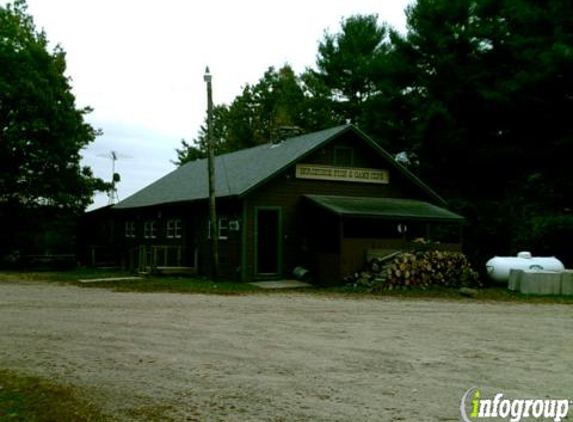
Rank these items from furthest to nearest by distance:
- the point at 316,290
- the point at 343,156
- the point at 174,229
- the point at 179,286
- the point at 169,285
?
1. the point at 174,229
2. the point at 343,156
3. the point at 316,290
4. the point at 169,285
5. the point at 179,286

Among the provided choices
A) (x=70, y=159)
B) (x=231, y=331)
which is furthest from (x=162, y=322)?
(x=70, y=159)

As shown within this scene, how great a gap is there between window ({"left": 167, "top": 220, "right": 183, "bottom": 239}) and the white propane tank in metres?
12.3

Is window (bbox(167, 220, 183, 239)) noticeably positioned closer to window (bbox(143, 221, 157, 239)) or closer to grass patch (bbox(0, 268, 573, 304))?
window (bbox(143, 221, 157, 239))

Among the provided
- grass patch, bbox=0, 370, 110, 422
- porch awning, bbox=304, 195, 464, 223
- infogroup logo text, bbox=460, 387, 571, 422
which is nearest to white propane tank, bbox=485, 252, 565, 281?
porch awning, bbox=304, 195, 464, 223

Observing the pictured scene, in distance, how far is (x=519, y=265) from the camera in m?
23.5

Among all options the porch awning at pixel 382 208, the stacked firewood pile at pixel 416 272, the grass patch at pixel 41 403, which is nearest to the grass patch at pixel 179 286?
the stacked firewood pile at pixel 416 272

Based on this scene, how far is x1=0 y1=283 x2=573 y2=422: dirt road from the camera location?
6.62 m

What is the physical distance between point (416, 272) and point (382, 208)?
3121 mm

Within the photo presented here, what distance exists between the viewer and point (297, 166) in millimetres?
24328

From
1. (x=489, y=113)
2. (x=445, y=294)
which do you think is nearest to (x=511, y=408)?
(x=445, y=294)

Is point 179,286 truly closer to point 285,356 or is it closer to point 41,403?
point 285,356

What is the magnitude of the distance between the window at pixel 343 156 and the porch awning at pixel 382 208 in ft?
4.38

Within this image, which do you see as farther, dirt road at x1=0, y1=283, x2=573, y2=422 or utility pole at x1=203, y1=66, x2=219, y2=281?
utility pole at x1=203, y1=66, x2=219, y2=281

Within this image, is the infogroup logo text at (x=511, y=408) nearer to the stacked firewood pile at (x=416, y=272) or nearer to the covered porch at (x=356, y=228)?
the stacked firewood pile at (x=416, y=272)
